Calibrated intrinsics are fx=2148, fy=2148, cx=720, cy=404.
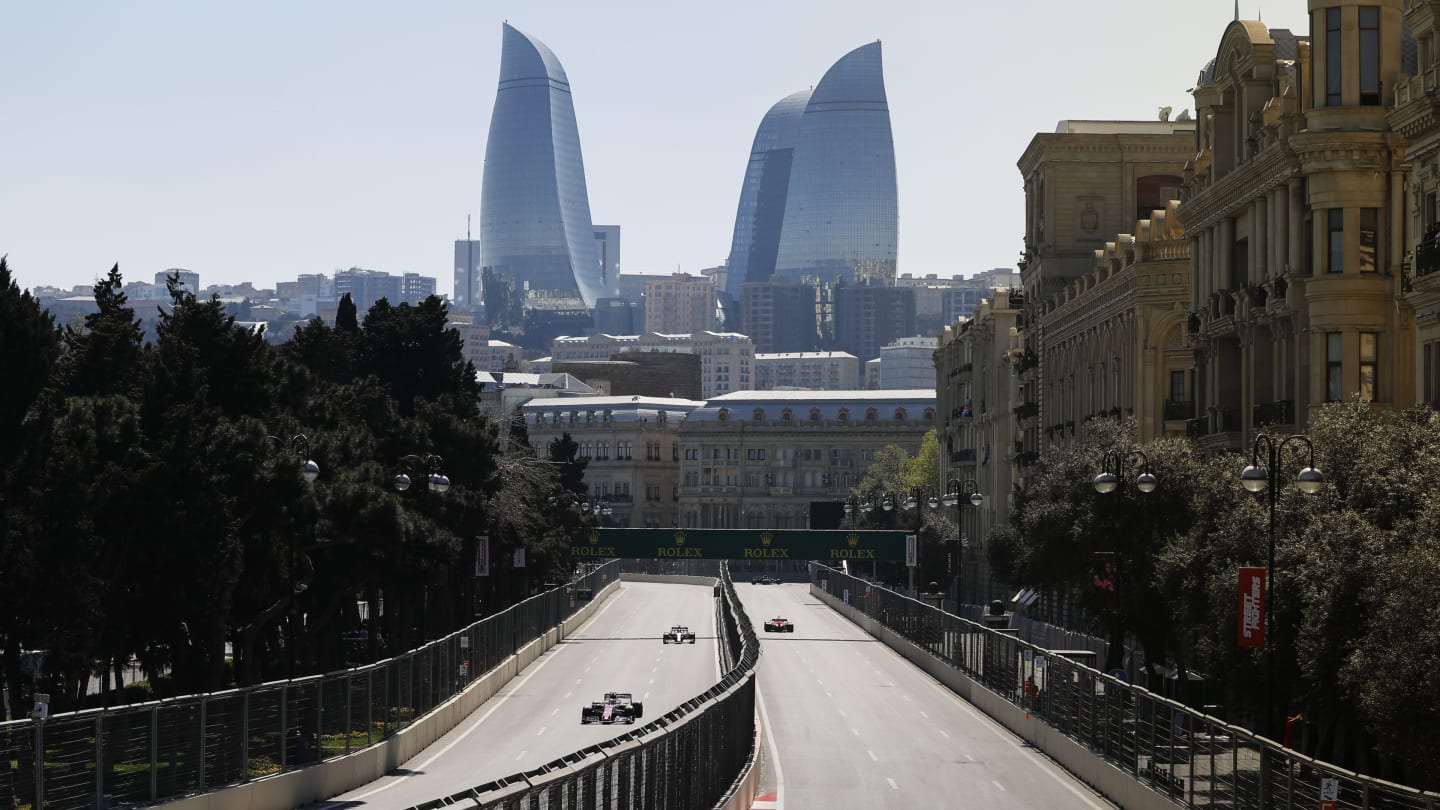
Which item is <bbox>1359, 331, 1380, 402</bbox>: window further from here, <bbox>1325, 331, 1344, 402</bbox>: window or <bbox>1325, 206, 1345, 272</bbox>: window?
<bbox>1325, 206, 1345, 272</bbox>: window

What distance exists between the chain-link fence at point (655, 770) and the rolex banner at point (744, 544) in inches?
3845

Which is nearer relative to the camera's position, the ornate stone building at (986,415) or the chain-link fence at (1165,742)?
the chain-link fence at (1165,742)

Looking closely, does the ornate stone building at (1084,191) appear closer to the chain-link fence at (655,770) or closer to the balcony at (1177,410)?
the balcony at (1177,410)

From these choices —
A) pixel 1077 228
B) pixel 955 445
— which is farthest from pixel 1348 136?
pixel 955 445

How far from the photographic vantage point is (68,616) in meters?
45.6

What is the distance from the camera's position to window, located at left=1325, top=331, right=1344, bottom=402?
185 feet

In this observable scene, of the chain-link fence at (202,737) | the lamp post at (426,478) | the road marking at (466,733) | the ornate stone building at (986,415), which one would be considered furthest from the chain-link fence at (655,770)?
the ornate stone building at (986,415)

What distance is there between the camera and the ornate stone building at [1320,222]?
5566cm

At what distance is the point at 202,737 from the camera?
37.8 meters

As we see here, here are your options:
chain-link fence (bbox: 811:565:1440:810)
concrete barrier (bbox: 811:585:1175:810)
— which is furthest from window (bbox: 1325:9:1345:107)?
concrete barrier (bbox: 811:585:1175:810)

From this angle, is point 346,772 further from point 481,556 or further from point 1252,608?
point 481,556

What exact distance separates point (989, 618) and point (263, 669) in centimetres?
2908

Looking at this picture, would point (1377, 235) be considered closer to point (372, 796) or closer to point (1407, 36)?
point (1407, 36)

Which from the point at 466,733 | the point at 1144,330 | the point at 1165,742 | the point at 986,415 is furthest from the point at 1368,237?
the point at 986,415
